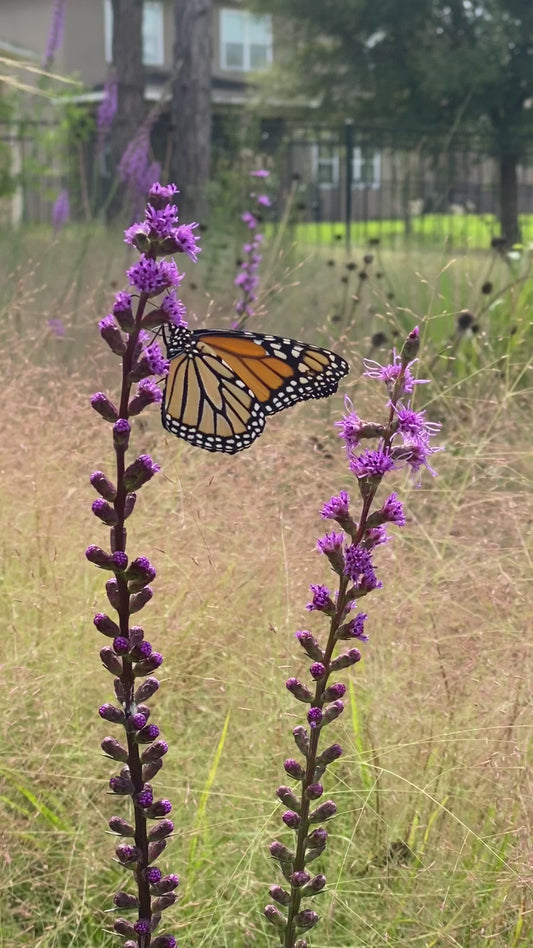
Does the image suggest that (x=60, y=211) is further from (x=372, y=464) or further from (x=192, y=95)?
(x=372, y=464)

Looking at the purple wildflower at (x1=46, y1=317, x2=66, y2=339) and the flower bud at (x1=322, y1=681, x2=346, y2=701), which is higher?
the purple wildflower at (x1=46, y1=317, x2=66, y2=339)

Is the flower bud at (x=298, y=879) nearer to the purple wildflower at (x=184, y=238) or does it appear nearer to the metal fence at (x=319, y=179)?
the purple wildflower at (x=184, y=238)

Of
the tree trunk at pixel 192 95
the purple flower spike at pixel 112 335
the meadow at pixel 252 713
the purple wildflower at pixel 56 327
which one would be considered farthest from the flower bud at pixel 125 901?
the tree trunk at pixel 192 95

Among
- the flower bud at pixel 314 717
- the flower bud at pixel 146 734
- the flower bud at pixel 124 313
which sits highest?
the flower bud at pixel 124 313

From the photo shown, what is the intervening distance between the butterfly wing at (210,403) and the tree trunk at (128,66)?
37.7 ft

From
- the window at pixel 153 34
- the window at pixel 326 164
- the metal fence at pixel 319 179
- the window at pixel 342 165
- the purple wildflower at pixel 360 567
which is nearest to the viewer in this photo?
the purple wildflower at pixel 360 567

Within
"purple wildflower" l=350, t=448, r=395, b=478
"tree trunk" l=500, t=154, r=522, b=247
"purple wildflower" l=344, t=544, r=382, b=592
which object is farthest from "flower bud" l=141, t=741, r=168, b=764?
"tree trunk" l=500, t=154, r=522, b=247

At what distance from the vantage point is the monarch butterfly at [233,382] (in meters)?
2.66

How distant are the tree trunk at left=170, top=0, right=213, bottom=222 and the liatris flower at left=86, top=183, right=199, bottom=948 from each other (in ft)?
38.7

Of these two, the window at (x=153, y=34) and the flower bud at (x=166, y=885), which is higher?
the window at (x=153, y=34)

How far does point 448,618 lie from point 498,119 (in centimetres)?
2283

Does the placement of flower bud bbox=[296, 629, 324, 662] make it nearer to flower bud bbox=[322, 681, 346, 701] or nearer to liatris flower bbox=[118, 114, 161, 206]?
flower bud bbox=[322, 681, 346, 701]

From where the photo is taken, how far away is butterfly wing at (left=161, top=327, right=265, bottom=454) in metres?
2.82

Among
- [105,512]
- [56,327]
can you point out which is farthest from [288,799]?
[56,327]
